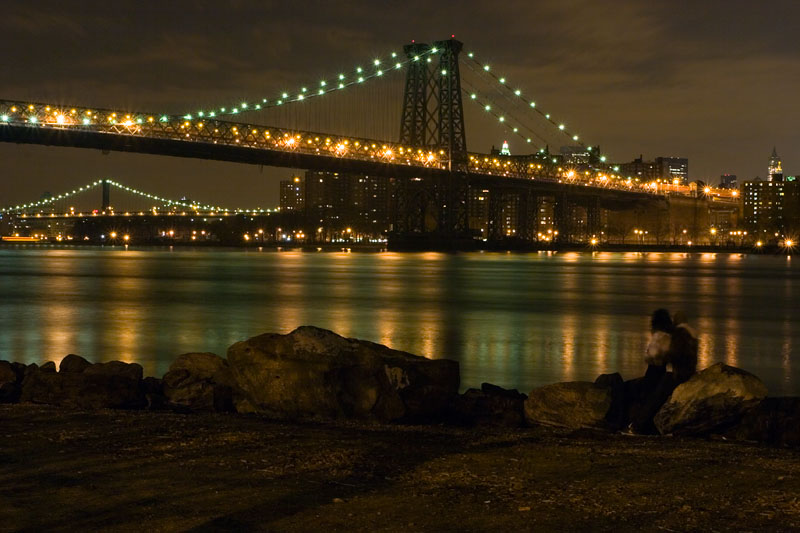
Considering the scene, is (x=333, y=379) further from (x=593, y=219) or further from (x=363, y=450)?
(x=593, y=219)

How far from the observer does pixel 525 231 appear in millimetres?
110375

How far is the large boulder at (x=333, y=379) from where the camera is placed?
8.82m

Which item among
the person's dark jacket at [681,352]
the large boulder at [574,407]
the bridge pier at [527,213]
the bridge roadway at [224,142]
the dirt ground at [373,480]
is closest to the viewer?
the dirt ground at [373,480]

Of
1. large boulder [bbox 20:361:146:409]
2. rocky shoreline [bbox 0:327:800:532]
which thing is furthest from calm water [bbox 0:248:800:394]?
large boulder [bbox 20:361:146:409]

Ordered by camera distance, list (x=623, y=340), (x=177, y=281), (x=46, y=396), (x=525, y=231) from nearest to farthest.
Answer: (x=46, y=396)
(x=623, y=340)
(x=177, y=281)
(x=525, y=231)

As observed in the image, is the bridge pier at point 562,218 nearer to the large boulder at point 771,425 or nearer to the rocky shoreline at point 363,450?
the rocky shoreline at point 363,450

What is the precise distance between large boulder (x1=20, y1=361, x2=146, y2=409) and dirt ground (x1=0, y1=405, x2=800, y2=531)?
1391 mm

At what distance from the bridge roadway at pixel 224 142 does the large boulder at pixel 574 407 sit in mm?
68315

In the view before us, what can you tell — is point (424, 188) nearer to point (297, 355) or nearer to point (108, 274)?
point (108, 274)

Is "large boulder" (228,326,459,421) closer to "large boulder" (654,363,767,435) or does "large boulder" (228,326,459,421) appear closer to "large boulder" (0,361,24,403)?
"large boulder" (654,363,767,435)

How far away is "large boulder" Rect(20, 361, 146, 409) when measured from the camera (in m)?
9.30

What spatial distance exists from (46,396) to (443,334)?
10.8m

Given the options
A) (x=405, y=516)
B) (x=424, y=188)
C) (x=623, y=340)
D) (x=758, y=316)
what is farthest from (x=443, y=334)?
(x=424, y=188)

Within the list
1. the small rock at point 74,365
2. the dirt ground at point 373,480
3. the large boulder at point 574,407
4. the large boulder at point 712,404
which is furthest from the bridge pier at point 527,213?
the dirt ground at point 373,480
